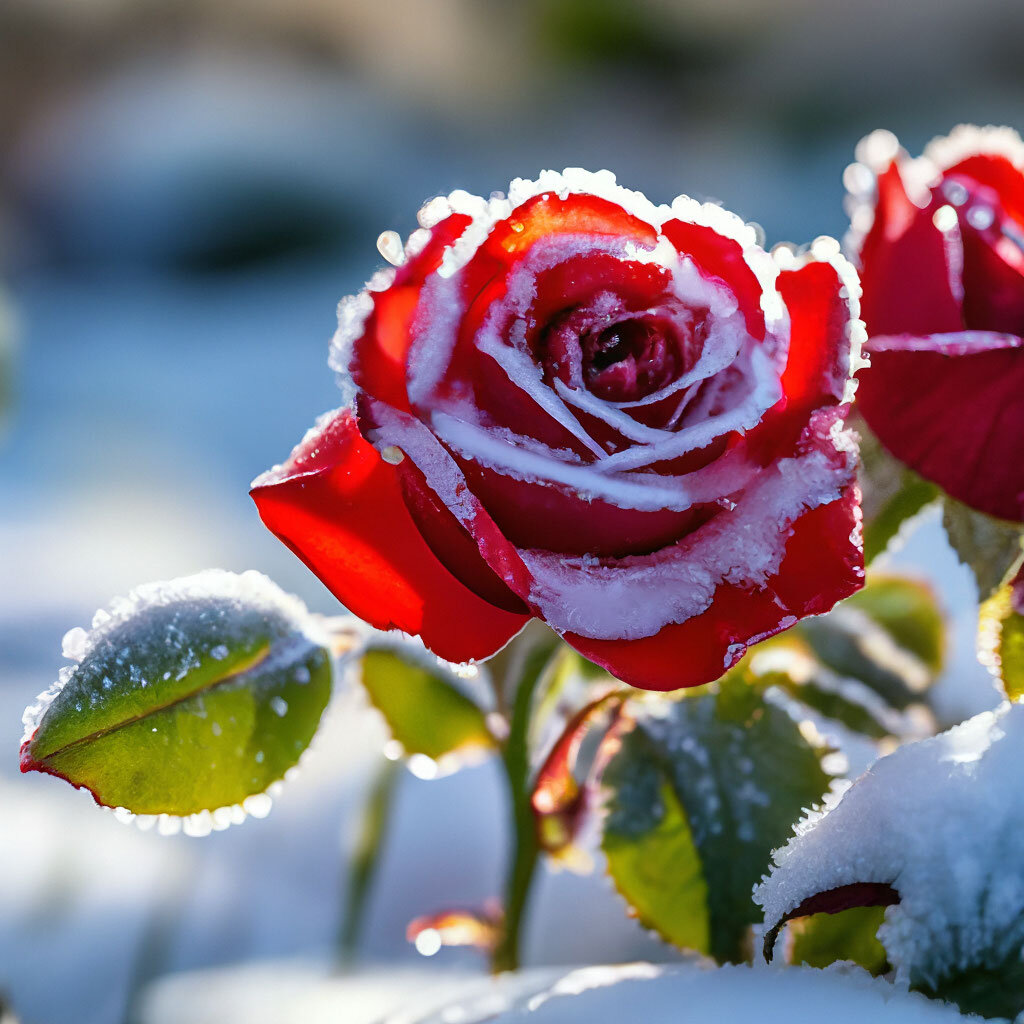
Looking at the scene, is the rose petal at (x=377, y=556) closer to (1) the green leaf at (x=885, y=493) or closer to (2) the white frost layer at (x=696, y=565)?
(2) the white frost layer at (x=696, y=565)

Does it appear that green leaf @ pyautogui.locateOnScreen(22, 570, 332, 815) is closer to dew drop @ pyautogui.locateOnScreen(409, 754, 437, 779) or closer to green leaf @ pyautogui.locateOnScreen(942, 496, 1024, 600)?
dew drop @ pyautogui.locateOnScreen(409, 754, 437, 779)

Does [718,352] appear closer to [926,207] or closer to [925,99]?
[926,207]

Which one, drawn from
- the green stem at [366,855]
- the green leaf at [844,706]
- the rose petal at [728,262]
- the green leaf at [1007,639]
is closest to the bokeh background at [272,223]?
the green stem at [366,855]

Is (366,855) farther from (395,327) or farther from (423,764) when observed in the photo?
(395,327)

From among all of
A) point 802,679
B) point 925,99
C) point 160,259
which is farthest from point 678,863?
point 925,99

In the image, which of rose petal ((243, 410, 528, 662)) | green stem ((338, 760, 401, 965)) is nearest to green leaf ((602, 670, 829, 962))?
rose petal ((243, 410, 528, 662))

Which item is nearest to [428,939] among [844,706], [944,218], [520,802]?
[520,802]
